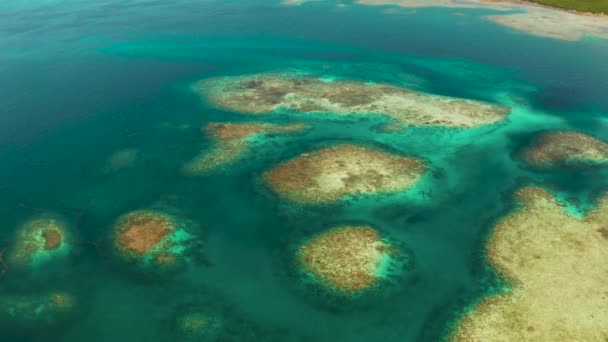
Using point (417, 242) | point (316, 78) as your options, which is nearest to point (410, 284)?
point (417, 242)

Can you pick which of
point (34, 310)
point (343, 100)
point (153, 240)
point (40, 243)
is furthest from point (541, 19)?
point (34, 310)

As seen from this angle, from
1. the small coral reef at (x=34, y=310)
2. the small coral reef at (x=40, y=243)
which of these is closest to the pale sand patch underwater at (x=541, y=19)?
the small coral reef at (x=40, y=243)

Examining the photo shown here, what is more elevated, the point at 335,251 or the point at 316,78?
the point at 316,78

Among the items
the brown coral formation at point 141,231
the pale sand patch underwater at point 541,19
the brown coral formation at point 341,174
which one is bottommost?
the brown coral formation at point 141,231

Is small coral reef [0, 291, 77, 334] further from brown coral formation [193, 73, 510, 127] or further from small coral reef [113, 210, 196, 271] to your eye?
brown coral formation [193, 73, 510, 127]

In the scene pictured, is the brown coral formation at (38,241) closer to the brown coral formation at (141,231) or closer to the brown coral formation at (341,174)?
the brown coral formation at (141,231)

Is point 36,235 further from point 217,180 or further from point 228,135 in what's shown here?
point 228,135

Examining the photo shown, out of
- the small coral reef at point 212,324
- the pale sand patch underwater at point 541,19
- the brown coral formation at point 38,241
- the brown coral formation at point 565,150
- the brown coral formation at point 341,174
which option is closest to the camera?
the small coral reef at point 212,324
